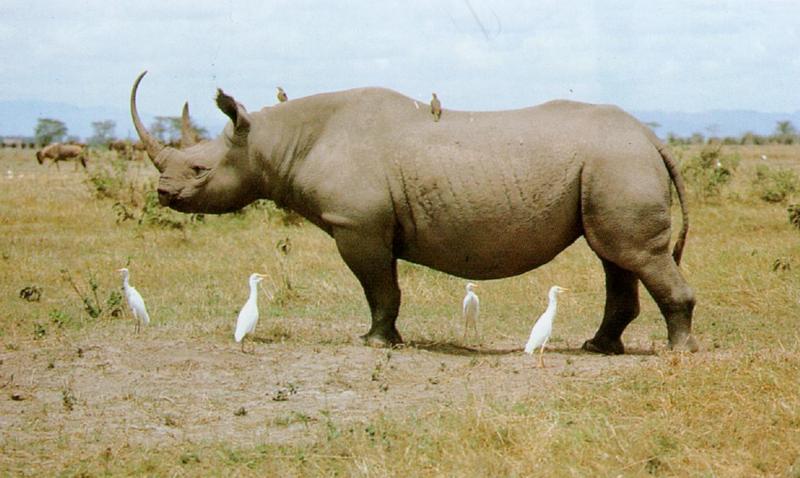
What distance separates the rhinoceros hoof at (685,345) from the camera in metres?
8.80

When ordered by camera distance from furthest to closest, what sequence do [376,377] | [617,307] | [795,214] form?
[795,214]
[617,307]
[376,377]

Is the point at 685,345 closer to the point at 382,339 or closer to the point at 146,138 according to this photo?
the point at 382,339

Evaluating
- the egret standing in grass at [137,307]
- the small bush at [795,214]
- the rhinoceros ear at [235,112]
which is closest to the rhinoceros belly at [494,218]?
the rhinoceros ear at [235,112]

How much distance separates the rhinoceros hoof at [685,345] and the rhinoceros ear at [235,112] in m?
3.45

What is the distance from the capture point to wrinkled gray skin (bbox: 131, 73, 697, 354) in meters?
8.67

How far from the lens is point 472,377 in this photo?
26.1 ft

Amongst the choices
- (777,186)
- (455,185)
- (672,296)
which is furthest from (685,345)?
(777,186)

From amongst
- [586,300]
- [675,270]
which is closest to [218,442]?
[675,270]

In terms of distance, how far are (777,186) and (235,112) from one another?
13478 millimetres

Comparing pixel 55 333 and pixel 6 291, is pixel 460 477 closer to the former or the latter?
pixel 55 333


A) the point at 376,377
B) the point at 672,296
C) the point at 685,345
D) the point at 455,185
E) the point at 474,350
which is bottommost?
the point at 474,350

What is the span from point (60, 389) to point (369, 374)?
1882 millimetres

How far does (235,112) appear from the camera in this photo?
9.27 meters

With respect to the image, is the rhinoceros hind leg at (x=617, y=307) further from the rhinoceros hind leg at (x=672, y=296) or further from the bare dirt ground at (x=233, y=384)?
the rhinoceros hind leg at (x=672, y=296)
